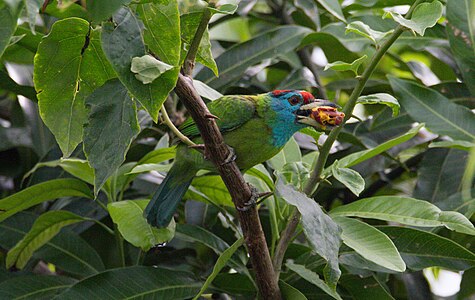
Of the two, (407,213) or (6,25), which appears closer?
(6,25)

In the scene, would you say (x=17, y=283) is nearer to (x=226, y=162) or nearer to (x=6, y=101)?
(x=226, y=162)

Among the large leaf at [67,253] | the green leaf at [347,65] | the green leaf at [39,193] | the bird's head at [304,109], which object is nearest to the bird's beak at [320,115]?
the bird's head at [304,109]

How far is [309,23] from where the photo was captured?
296 centimetres

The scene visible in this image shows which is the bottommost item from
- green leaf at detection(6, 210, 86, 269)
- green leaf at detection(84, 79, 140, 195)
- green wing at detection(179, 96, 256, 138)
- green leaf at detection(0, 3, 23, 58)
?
green leaf at detection(6, 210, 86, 269)

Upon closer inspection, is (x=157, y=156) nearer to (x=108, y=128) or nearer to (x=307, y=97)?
(x=307, y=97)

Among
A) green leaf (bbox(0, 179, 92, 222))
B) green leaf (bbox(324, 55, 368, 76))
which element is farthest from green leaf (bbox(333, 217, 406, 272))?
green leaf (bbox(0, 179, 92, 222))

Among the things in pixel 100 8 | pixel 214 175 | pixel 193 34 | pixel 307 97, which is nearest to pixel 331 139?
pixel 193 34

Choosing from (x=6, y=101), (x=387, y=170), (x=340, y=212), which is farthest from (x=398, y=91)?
(x=6, y=101)

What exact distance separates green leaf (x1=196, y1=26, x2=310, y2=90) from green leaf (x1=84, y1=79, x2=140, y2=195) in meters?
1.21

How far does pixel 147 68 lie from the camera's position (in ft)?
3.95

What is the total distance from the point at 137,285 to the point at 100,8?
110 centimetres

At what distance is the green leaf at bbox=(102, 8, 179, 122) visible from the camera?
1.22m

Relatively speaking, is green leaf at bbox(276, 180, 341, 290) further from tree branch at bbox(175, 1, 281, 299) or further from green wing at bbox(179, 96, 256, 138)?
green wing at bbox(179, 96, 256, 138)

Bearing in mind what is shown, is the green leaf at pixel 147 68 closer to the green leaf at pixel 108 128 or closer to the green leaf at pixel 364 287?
the green leaf at pixel 108 128
